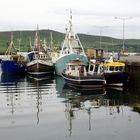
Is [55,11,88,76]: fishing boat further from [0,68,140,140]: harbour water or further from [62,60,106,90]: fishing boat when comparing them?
[0,68,140,140]: harbour water

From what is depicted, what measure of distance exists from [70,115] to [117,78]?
19.7 meters

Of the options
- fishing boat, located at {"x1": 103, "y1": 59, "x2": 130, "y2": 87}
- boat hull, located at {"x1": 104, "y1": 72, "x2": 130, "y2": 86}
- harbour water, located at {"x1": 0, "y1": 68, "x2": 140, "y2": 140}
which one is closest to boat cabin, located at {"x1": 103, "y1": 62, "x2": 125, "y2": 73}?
fishing boat, located at {"x1": 103, "y1": 59, "x2": 130, "y2": 87}

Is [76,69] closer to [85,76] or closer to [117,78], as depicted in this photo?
[85,76]

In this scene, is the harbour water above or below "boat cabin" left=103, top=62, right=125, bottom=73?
below

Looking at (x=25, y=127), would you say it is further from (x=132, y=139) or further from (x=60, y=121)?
(x=132, y=139)

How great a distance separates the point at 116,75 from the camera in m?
53.6

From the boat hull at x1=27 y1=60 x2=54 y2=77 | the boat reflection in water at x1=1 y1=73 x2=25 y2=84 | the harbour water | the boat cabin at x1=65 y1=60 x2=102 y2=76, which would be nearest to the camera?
the harbour water

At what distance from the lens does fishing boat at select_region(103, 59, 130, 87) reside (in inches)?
2111

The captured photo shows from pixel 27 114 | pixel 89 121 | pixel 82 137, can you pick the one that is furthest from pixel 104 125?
pixel 27 114

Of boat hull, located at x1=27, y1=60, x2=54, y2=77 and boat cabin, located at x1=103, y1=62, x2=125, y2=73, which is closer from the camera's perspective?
boat cabin, located at x1=103, y1=62, x2=125, y2=73

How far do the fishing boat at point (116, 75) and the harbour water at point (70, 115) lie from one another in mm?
2606

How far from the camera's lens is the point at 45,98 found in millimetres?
45094

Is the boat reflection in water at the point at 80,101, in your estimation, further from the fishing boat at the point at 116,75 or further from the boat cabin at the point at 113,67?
the boat cabin at the point at 113,67

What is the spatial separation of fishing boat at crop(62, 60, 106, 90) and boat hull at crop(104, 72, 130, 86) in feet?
3.50
